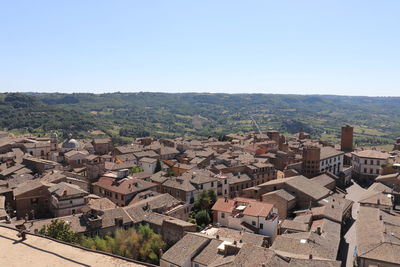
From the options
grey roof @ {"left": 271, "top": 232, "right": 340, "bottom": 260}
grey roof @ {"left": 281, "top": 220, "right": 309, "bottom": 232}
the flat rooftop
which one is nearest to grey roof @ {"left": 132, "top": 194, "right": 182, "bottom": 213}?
grey roof @ {"left": 281, "top": 220, "right": 309, "bottom": 232}

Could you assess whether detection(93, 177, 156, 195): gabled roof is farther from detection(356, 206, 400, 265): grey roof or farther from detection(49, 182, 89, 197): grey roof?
detection(356, 206, 400, 265): grey roof

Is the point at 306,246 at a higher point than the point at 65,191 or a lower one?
lower

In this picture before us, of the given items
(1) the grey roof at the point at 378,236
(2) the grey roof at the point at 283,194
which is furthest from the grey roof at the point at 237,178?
(1) the grey roof at the point at 378,236

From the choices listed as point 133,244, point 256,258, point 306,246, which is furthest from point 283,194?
point 133,244

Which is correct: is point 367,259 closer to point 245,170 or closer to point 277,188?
point 277,188

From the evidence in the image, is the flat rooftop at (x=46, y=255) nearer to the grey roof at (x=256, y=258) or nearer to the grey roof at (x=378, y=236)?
the grey roof at (x=256, y=258)

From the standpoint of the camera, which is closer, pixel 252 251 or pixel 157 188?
pixel 252 251

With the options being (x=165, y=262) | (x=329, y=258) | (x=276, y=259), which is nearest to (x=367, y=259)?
(x=329, y=258)

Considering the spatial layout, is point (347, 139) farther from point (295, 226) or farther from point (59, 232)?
point (59, 232)

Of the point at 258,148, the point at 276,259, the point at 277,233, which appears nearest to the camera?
the point at 276,259
